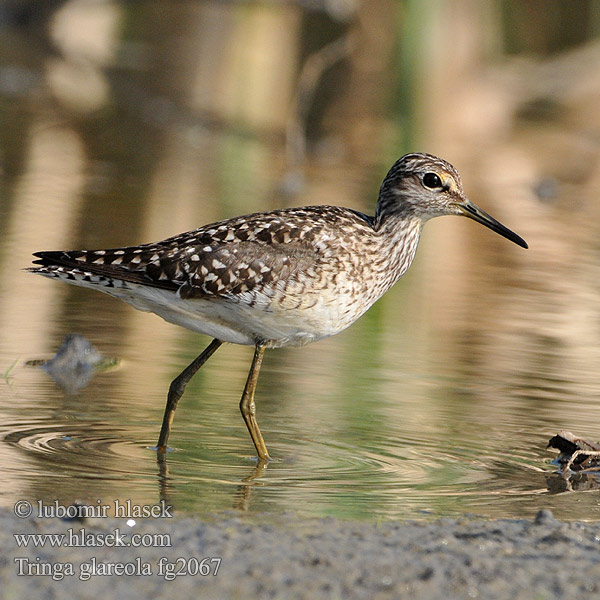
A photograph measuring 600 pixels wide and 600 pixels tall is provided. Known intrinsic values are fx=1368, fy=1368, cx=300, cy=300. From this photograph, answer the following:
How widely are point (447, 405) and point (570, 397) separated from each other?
85 centimetres

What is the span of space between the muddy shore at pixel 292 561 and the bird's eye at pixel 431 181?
2823mm

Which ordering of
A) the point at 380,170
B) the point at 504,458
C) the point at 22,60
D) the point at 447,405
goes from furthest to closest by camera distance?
the point at 22,60, the point at 380,170, the point at 447,405, the point at 504,458

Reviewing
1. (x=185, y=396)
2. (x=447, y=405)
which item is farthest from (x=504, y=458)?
(x=185, y=396)

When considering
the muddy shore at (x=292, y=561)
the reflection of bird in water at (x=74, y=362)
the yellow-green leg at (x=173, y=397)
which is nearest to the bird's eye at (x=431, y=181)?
the yellow-green leg at (x=173, y=397)

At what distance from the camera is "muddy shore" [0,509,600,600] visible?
503cm

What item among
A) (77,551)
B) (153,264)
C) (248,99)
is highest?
(248,99)

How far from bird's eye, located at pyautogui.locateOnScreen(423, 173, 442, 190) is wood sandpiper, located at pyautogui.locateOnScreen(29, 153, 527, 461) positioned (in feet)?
1.89

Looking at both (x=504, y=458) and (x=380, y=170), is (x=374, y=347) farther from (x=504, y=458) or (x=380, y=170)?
(x=380, y=170)

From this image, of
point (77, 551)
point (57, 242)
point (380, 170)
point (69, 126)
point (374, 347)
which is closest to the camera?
point (77, 551)

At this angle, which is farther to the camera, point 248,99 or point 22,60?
point 22,60

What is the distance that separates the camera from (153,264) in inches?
293

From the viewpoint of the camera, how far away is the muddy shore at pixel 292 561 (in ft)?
16.5

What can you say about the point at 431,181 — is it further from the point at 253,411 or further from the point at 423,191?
the point at 253,411

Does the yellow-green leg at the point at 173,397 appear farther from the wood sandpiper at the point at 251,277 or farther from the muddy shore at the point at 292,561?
the muddy shore at the point at 292,561
